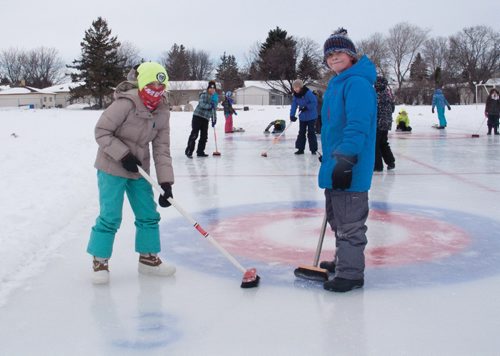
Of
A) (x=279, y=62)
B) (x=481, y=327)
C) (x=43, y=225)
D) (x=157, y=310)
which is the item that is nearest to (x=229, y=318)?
(x=157, y=310)

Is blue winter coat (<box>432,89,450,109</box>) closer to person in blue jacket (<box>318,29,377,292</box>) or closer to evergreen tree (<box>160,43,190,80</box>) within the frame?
person in blue jacket (<box>318,29,377,292</box>)

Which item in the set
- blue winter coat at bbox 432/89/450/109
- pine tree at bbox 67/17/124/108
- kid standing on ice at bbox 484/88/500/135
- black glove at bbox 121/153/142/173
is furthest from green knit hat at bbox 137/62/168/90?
pine tree at bbox 67/17/124/108

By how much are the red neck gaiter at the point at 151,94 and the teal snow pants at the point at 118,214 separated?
1.56 feet

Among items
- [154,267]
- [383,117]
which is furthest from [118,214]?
[383,117]

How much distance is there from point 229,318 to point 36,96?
76.4 meters

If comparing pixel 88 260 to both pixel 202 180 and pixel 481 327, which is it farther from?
pixel 202 180

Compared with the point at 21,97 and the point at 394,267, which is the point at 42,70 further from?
the point at 394,267

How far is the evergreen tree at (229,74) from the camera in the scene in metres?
69.4

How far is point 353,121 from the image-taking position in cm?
289

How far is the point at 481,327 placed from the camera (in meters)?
2.56

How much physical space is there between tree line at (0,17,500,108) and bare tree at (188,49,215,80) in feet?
0.46

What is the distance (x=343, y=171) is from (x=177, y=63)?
73.0 meters

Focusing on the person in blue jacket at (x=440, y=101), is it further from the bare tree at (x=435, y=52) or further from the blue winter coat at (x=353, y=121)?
the bare tree at (x=435, y=52)

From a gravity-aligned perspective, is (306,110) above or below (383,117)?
above
